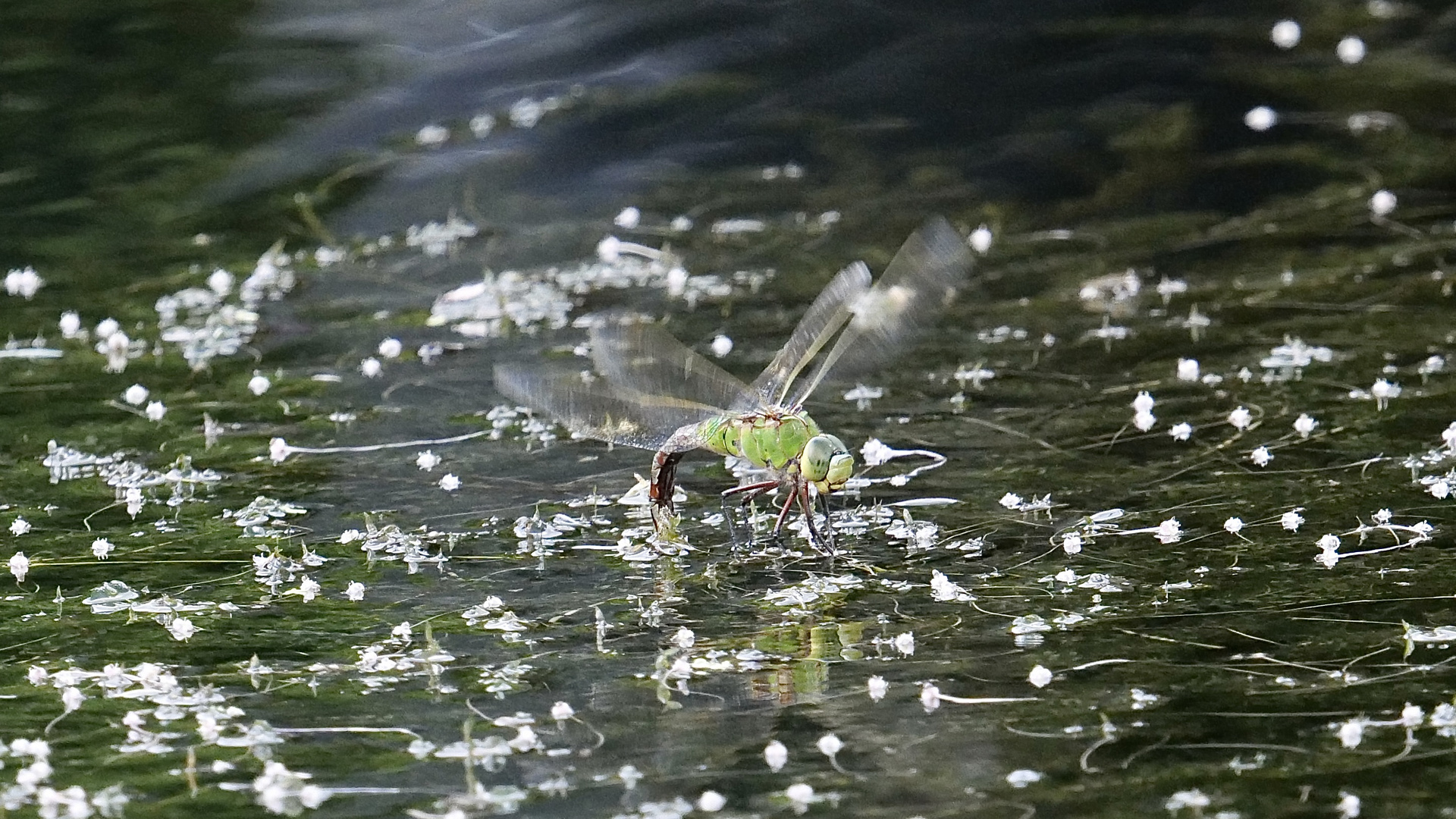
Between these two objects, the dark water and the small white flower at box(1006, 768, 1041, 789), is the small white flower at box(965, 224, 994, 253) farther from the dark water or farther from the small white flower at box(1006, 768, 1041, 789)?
the small white flower at box(1006, 768, 1041, 789)

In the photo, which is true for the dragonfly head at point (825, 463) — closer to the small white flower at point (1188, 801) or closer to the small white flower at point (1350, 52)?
the small white flower at point (1188, 801)

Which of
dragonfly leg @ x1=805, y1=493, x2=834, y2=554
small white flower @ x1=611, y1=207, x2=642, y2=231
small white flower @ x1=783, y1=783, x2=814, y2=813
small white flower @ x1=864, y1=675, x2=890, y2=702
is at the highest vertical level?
small white flower @ x1=611, y1=207, x2=642, y2=231

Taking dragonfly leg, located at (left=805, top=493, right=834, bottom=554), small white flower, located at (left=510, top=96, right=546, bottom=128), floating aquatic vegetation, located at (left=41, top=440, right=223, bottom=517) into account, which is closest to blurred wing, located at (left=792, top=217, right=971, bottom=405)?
dragonfly leg, located at (left=805, top=493, right=834, bottom=554)

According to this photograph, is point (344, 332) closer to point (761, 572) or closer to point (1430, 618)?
point (761, 572)

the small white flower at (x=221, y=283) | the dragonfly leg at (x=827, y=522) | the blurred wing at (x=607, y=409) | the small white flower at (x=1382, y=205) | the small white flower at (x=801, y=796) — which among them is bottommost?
the small white flower at (x=801, y=796)

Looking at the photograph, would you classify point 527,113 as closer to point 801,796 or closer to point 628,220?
point 628,220

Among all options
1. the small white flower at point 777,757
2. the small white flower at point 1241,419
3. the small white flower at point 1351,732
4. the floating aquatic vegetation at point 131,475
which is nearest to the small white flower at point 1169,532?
the small white flower at point 1241,419

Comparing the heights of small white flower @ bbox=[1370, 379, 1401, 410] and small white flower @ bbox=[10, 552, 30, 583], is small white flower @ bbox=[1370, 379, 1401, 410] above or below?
above
